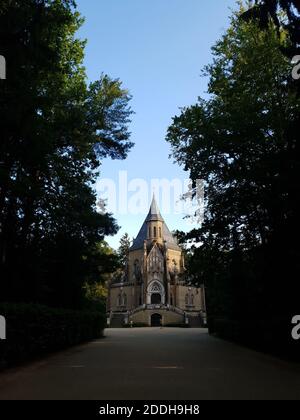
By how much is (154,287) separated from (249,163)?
5364 centimetres

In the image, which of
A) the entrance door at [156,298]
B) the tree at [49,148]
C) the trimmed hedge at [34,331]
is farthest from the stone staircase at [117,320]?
the trimmed hedge at [34,331]

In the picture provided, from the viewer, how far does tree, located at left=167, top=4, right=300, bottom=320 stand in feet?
40.6

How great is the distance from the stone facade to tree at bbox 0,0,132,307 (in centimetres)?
3973

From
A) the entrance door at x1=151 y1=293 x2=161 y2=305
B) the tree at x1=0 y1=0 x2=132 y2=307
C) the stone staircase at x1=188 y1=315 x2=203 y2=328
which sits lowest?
the stone staircase at x1=188 y1=315 x2=203 y2=328

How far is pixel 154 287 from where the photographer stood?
219ft

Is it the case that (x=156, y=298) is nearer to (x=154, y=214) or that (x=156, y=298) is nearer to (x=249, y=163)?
(x=154, y=214)

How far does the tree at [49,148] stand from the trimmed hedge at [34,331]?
184 cm

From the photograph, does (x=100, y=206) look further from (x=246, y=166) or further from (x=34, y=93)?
(x=34, y=93)

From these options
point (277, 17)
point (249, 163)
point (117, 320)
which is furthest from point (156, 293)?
point (277, 17)

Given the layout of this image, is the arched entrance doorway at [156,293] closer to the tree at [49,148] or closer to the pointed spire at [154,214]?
the pointed spire at [154,214]

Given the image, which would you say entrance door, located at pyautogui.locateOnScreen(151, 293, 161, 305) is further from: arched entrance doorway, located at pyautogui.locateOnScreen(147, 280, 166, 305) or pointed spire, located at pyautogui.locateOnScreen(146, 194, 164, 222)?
pointed spire, located at pyautogui.locateOnScreen(146, 194, 164, 222)

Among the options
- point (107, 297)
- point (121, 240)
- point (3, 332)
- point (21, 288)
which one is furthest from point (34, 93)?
point (121, 240)

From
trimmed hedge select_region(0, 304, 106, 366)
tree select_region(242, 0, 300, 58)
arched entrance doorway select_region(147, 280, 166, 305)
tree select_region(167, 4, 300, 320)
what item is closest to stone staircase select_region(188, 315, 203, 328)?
arched entrance doorway select_region(147, 280, 166, 305)
